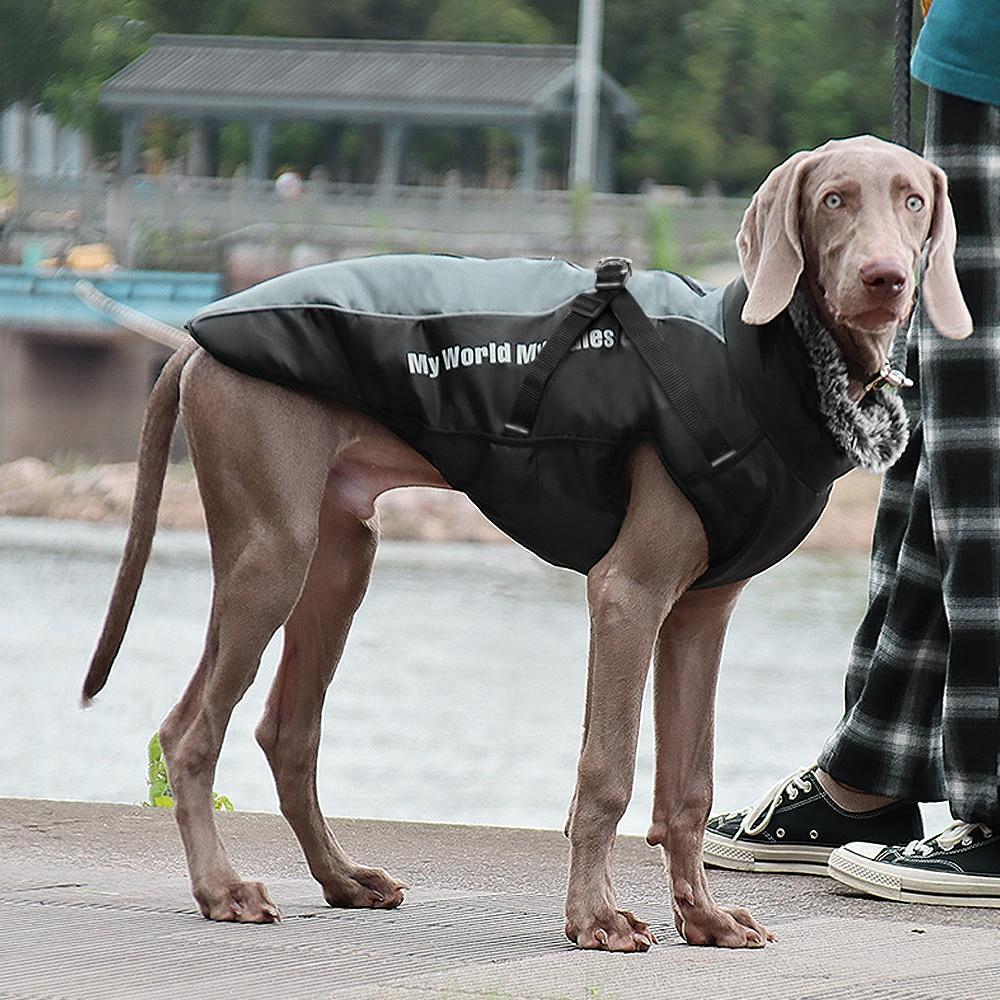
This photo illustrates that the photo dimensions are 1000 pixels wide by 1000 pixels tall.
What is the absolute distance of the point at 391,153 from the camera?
25.4 m

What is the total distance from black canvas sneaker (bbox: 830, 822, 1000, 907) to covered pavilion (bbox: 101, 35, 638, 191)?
21227 millimetres

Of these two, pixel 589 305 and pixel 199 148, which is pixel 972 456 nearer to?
pixel 589 305

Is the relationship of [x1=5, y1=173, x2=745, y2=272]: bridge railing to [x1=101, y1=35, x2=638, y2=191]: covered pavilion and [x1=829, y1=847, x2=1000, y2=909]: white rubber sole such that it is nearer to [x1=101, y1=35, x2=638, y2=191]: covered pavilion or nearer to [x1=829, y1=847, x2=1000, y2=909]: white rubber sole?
[x1=101, y1=35, x2=638, y2=191]: covered pavilion

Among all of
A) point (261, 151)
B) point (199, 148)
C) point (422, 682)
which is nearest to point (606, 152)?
point (261, 151)

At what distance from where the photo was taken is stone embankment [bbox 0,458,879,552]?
61.2ft

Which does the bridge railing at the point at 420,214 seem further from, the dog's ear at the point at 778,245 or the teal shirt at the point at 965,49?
the dog's ear at the point at 778,245

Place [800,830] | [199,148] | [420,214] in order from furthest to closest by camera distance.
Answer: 1. [199,148]
2. [420,214]
3. [800,830]

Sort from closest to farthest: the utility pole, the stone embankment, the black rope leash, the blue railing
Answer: the black rope leash → the stone embankment → the blue railing → the utility pole

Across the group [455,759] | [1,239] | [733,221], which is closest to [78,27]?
[1,239]

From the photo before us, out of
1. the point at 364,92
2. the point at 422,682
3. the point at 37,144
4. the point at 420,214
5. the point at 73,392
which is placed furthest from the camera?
the point at 37,144

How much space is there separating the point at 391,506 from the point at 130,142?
306 inches

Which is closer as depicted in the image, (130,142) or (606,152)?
(130,142)

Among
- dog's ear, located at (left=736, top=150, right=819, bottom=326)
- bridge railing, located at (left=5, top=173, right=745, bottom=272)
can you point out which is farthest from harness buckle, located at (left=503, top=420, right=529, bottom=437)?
bridge railing, located at (left=5, top=173, right=745, bottom=272)

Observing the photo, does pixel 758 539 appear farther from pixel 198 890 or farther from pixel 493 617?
pixel 493 617
